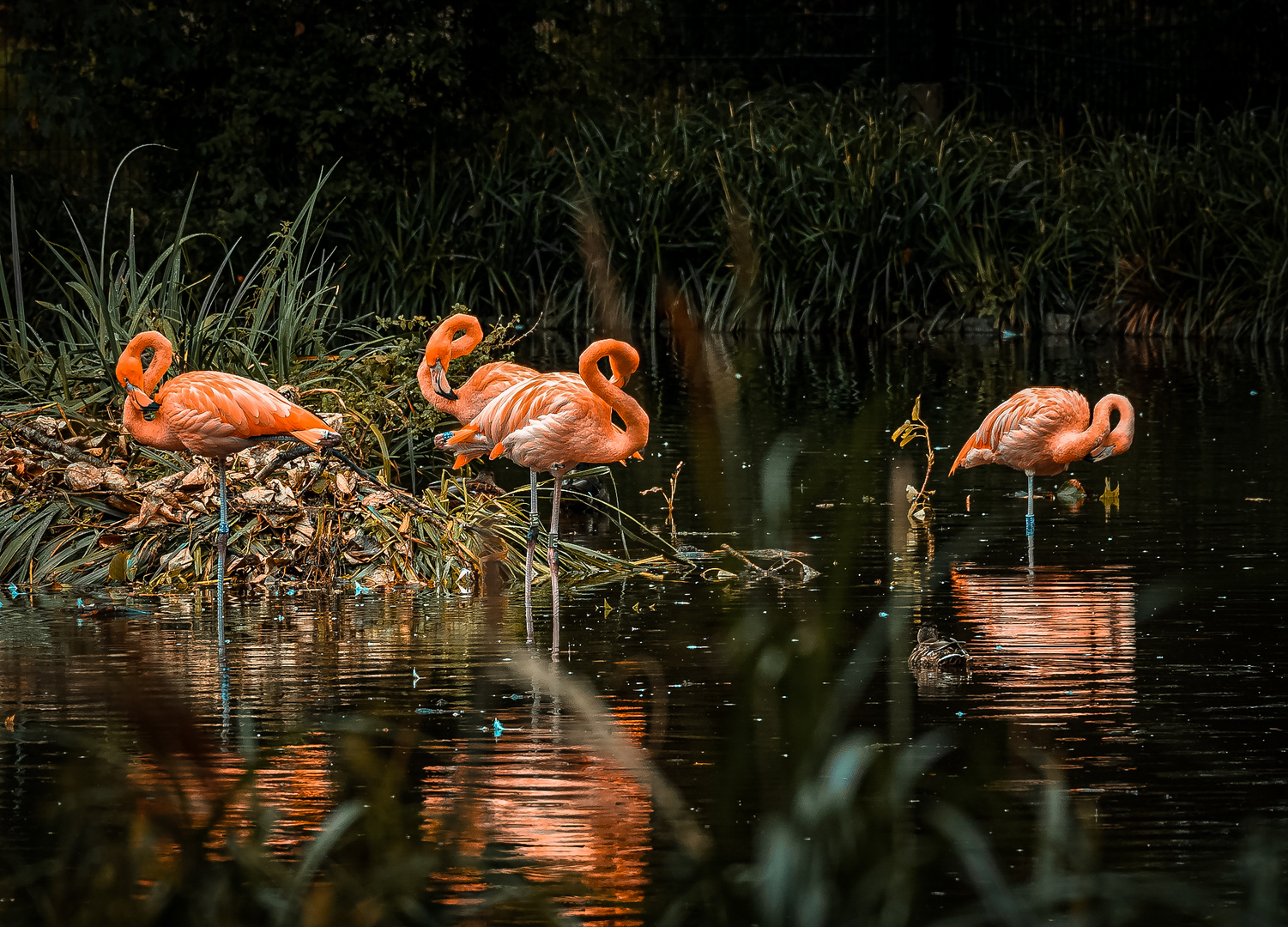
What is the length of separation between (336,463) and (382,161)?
13.5m

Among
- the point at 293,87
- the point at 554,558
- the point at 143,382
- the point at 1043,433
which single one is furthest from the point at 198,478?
the point at 293,87

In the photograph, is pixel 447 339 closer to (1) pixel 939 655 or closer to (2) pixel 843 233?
(1) pixel 939 655

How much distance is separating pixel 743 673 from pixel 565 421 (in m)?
1.36

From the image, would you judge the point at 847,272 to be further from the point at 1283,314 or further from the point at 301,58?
the point at 301,58

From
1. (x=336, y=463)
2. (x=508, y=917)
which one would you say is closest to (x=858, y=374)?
(x=336, y=463)

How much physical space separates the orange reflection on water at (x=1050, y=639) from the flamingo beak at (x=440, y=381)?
6.60 feet

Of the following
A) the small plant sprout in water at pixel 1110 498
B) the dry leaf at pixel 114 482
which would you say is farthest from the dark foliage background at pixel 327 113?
the dry leaf at pixel 114 482

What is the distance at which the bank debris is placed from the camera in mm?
8023

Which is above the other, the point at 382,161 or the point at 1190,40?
the point at 1190,40

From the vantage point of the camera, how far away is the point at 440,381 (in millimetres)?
7715

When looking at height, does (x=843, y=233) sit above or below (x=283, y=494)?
above

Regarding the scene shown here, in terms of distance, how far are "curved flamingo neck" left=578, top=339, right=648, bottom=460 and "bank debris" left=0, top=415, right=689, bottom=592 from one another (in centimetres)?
103

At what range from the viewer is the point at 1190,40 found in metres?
28.6

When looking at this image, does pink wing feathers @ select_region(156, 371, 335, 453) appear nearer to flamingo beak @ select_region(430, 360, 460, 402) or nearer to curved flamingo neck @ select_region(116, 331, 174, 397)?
curved flamingo neck @ select_region(116, 331, 174, 397)
